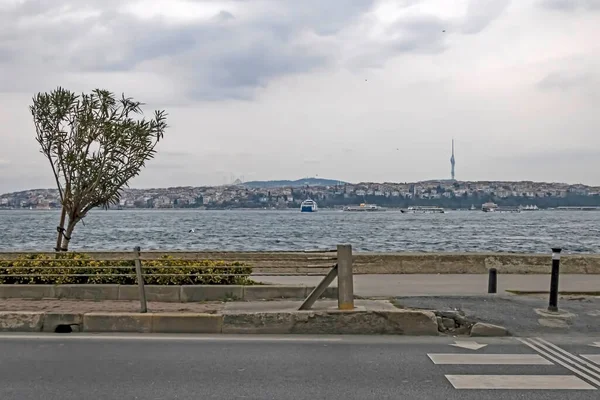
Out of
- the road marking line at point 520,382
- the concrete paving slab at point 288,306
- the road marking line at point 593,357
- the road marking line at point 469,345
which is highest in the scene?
the concrete paving slab at point 288,306

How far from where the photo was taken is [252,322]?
29.6 ft

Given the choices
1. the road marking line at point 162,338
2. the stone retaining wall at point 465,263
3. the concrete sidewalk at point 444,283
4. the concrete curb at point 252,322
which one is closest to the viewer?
the road marking line at point 162,338

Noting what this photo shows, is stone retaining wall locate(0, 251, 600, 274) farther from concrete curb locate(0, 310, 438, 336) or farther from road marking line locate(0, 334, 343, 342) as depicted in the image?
road marking line locate(0, 334, 343, 342)

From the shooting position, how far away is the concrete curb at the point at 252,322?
8961mm

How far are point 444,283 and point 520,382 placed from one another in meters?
7.37

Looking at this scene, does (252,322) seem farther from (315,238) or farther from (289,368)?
(315,238)

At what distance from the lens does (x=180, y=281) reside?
11516 mm

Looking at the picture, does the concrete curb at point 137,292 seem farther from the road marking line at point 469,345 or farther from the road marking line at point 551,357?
the road marking line at point 551,357

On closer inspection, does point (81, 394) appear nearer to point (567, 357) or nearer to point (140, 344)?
point (140, 344)

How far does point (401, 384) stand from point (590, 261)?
1103 cm

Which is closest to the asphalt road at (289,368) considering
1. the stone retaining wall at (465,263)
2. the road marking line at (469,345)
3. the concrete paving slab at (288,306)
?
the road marking line at (469,345)

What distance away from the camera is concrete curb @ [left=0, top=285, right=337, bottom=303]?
1095cm

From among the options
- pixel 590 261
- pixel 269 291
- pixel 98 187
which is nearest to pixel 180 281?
pixel 269 291

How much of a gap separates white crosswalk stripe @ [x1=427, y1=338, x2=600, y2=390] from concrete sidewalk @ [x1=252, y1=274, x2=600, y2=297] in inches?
152
